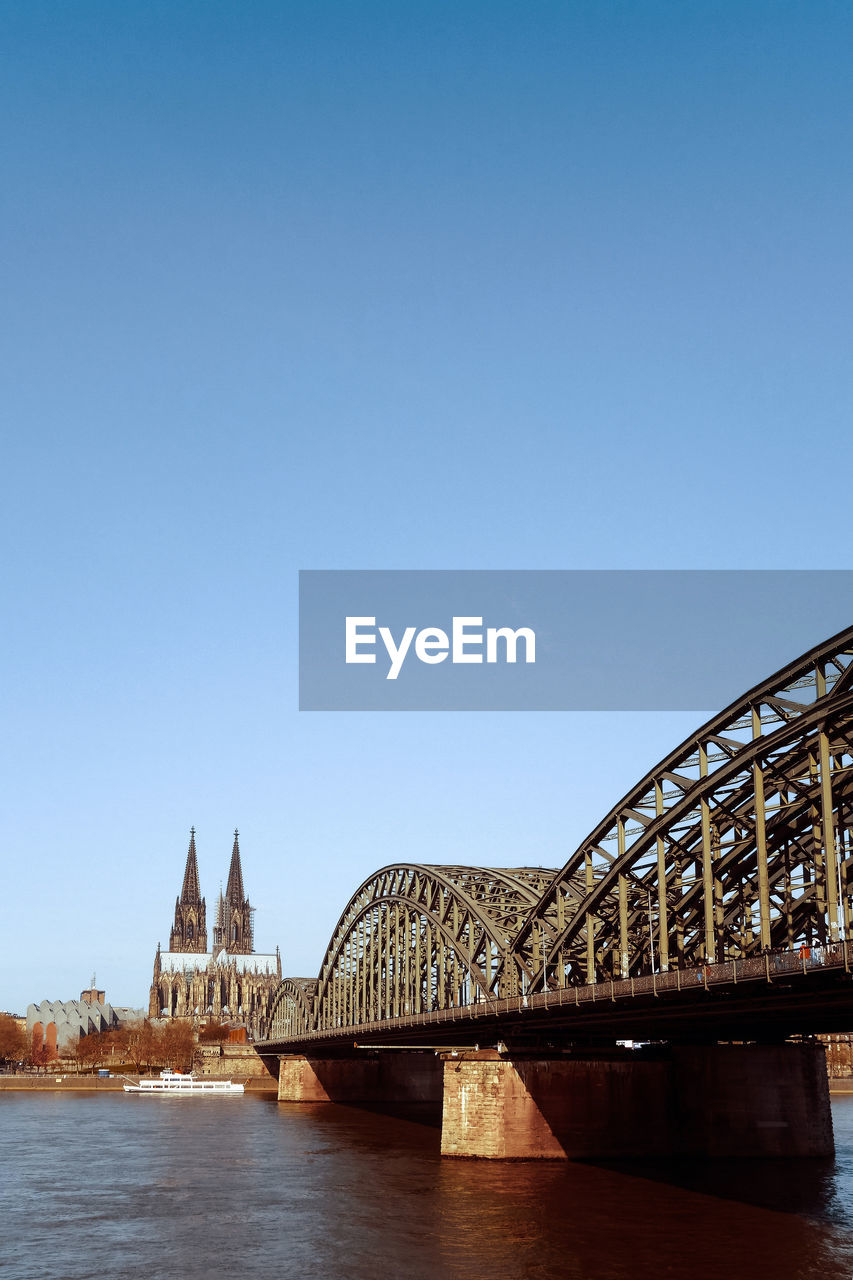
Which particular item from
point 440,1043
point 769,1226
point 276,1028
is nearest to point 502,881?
point 440,1043

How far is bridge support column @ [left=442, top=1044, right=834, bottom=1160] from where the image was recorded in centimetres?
6856

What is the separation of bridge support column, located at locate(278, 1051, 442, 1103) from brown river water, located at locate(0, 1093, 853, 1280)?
168ft

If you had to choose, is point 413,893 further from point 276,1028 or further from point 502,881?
point 276,1028

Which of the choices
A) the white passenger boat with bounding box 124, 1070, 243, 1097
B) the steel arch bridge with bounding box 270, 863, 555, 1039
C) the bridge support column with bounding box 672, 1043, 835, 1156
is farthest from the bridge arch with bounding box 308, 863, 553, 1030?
the white passenger boat with bounding box 124, 1070, 243, 1097

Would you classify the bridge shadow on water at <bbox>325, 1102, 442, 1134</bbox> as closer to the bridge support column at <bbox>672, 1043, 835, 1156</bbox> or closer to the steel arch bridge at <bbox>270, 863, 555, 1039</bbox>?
the steel arch bridge at <bbox>270, 863, 555, 1039</bbox>

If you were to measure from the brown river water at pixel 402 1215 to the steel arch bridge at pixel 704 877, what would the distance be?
10175mm

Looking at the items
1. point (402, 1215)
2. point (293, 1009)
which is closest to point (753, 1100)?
point (402, 1215)

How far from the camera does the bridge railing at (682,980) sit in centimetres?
4197

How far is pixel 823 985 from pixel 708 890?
959 centimetres

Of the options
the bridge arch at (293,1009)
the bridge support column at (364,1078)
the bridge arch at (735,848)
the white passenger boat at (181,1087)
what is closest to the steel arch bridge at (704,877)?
the bridge arch at (735,848)

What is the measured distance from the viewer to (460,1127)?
69.9 m

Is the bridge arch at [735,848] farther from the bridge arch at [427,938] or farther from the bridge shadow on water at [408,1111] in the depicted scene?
the bridge shadow on water at [408,1111]

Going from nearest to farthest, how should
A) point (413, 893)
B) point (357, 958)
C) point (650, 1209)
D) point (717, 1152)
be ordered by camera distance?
point (650, 1209) → point (717, 1152) → point (413, 893) → point (357, 958)

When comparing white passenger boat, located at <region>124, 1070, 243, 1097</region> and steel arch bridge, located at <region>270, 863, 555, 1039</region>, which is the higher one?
steel arch bridge, located at <region>270, 863, 555, 1039</region>
